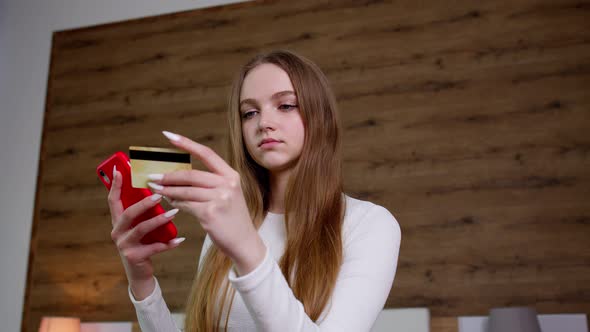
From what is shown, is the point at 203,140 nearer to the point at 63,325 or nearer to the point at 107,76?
the point at 107,76

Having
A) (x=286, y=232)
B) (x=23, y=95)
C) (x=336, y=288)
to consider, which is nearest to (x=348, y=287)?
(x=336, y=288)

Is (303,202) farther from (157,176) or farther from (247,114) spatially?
(157,176)

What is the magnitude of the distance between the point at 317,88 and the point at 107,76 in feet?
9.60

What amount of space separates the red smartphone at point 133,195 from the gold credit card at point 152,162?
125mm

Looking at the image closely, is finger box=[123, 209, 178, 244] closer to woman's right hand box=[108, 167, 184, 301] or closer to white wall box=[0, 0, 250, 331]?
woman's right hand box=[108, 167, 184, 301]

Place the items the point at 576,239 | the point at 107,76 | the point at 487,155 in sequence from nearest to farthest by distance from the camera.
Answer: the point at 576,239 < the point at 487,155 < the point at 107,76

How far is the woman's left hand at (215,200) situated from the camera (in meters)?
0.61

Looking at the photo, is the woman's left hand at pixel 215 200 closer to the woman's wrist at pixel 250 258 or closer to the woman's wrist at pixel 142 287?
the woman's wrist at pixel 250 258

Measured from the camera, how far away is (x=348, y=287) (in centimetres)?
83

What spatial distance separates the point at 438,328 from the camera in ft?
8.80

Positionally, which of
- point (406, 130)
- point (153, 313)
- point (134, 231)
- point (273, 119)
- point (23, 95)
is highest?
point (23, 95)

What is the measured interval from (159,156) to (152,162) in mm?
11

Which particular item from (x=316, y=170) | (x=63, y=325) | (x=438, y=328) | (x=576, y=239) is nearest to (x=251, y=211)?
(x=316, y=170)

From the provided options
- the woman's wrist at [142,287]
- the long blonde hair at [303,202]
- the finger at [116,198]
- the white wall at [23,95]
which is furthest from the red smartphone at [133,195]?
the white wall at [23,95]
